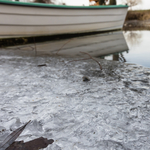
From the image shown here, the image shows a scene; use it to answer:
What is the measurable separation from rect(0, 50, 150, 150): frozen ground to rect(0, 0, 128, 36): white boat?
3186 mm

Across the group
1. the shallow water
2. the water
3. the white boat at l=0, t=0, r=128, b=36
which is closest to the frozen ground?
the shallow water

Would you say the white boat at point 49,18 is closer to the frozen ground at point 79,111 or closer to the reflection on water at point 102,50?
the reflection on water at point 102,50

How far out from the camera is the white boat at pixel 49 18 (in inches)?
147

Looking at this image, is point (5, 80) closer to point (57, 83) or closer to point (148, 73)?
point (57, 83)

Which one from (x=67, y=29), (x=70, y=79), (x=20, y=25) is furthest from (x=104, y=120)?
(x=67, y=29)

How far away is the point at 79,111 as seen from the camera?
70 cm

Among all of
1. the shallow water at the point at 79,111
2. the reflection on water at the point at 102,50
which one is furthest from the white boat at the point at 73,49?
the shallow water at the point at 79,111

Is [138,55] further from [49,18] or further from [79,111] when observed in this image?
[49,18]

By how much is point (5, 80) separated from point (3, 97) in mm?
318

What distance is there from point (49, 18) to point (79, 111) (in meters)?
4.31

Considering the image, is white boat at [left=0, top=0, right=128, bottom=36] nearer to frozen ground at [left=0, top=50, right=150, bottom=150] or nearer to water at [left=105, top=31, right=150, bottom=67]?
water at [left=105, top=31, right=150, bottom=67]

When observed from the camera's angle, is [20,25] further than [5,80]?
Yes

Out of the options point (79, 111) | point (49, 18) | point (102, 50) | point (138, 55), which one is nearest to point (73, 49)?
point (102, 50)

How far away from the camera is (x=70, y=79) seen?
1189 mm
